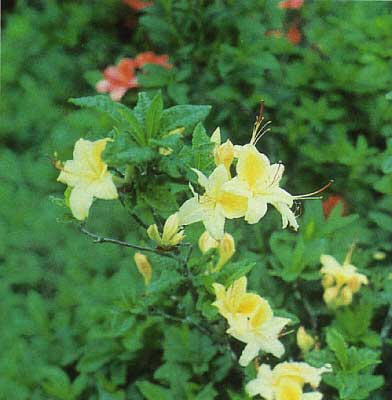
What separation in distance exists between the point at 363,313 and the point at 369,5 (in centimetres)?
116

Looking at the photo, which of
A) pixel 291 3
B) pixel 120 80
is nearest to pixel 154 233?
pixel 120 80

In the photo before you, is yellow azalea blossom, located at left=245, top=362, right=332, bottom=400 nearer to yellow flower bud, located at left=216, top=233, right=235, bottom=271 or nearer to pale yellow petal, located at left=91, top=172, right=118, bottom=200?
yellow flower bud, located at left=216, top=233, right=235, bottom=271

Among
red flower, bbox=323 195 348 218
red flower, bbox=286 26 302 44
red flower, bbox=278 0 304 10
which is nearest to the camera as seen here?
red flower, bbox=323 195 348 218

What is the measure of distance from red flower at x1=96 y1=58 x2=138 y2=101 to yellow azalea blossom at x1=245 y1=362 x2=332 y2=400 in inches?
49.7

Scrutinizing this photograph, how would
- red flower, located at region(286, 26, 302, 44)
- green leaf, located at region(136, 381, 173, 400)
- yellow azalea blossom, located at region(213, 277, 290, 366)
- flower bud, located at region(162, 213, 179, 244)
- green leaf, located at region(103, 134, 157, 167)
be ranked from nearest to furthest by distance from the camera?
green leaf, located at region(103, 134, 157, 167), flower bud, located at region(162, 213, 179, 244), yellow azalea blossom, located at region(213, 277, 290, 366), green leaf, located at region(136, 381, 173, 400), red flower, located at region(286, 26, 302, 44)

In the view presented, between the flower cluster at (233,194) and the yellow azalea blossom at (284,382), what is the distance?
338 mm

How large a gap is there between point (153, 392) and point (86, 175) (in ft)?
2.13

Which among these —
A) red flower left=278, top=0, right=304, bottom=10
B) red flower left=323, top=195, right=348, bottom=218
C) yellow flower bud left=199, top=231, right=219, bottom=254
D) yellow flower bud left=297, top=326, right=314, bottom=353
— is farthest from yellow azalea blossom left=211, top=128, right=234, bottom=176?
red flower left=278, top=0, right=304, bottom=10

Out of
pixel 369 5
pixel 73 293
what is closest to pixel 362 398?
pixel 73 293

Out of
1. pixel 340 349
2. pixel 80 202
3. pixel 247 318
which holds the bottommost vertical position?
pixel 340 349

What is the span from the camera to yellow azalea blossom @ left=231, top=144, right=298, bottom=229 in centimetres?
120

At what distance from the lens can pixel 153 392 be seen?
166cm

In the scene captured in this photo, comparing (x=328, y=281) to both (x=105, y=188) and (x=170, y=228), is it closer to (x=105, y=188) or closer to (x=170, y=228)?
(x=170, y=228)

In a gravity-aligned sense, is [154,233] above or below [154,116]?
below
